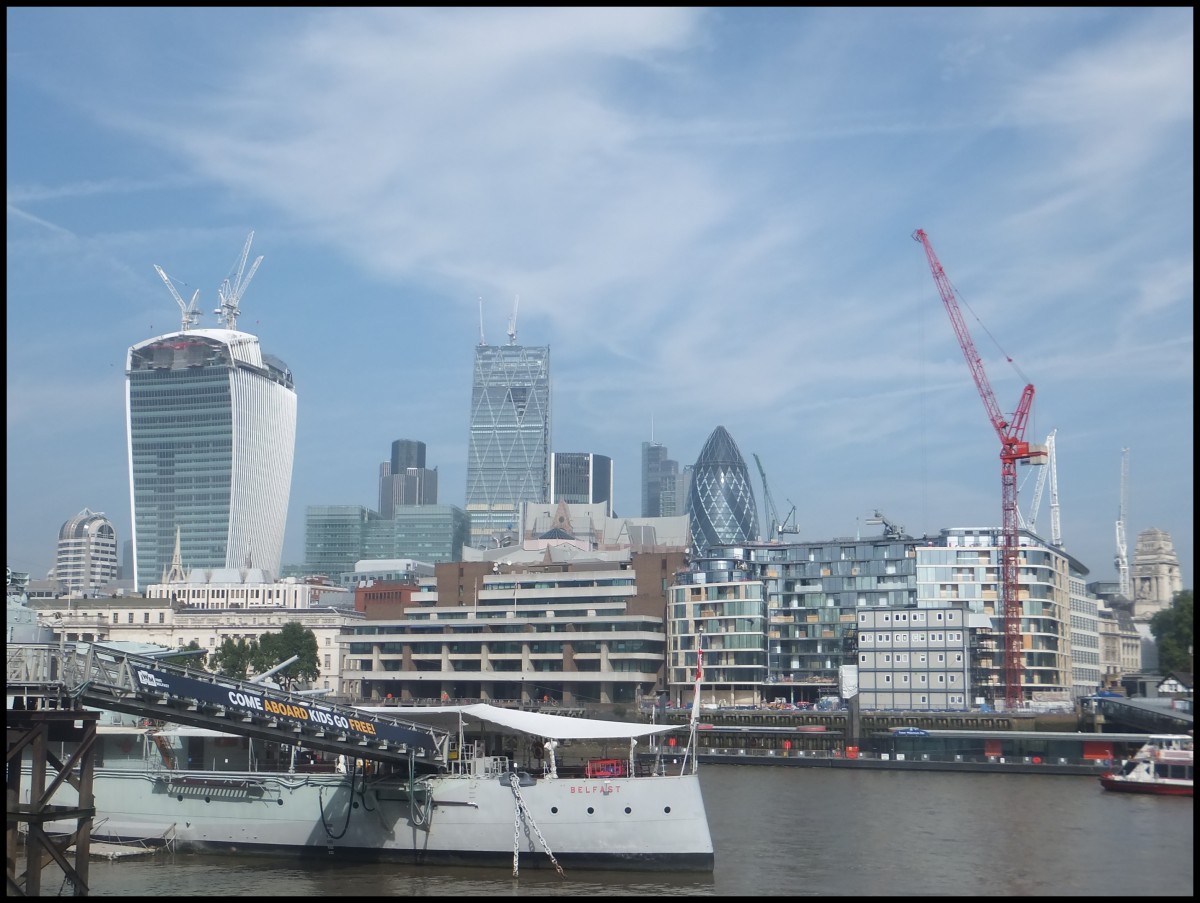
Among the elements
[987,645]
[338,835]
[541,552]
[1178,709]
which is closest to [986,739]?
[1178,709]

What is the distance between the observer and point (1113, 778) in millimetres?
69312

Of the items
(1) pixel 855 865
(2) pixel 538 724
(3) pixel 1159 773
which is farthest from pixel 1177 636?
(2) pixel 538 724

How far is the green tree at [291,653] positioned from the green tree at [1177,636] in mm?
90307

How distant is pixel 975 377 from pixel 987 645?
30985mm

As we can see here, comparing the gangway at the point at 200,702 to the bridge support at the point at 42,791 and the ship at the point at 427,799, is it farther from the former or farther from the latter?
the ship at the point at 427,799

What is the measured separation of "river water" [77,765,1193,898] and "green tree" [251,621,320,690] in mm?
94649

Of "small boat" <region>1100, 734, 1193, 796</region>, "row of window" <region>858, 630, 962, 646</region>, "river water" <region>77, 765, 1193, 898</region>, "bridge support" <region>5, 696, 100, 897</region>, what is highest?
"row of window" <region>858, 630, 962, 646</region>

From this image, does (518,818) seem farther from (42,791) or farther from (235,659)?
(235,659)

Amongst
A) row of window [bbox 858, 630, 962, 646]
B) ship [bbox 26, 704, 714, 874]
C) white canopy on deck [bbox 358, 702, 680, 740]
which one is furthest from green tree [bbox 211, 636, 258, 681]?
white canopy on deck [bbox 358, 702, 680, 740]

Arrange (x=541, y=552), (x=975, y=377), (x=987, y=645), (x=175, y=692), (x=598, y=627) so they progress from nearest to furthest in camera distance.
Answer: (x=175, y=692) < (x=987, y=645) < (x=975, y=377) < (x=598, y=627) < (x=541, y=552)

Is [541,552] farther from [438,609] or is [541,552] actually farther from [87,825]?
[87,825]

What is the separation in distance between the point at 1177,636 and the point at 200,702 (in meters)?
110

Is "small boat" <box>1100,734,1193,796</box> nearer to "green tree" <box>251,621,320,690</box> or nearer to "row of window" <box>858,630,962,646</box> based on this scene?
"row of window" <box>858,630,962,646</box>

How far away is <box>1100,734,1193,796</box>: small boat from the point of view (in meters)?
65.8
